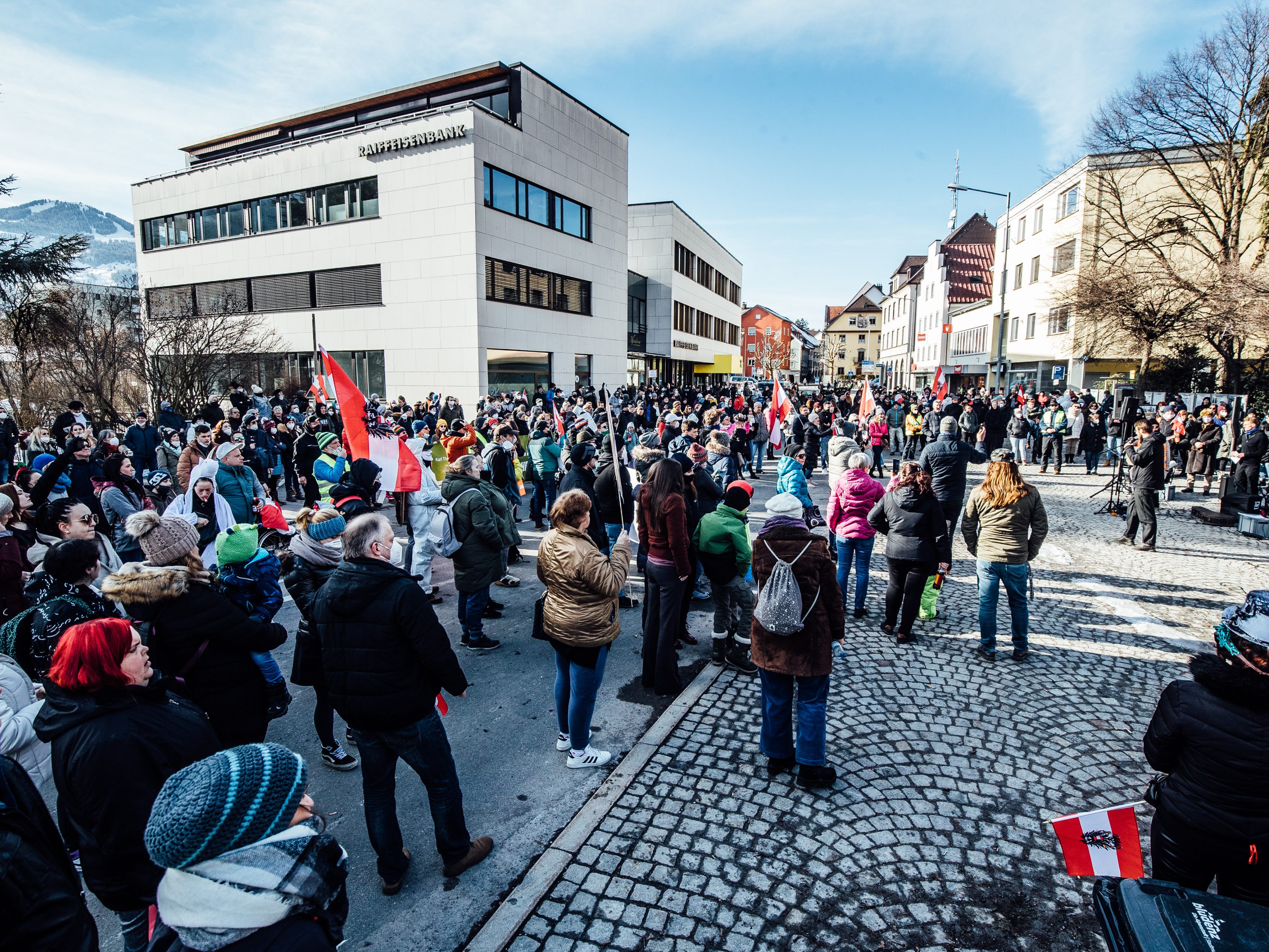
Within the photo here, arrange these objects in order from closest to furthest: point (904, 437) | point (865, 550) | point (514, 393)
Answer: point (865, 550), point (904, 437), point (514, 393)

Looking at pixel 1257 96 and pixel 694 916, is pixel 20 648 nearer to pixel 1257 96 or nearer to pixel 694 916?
pixel 694 916

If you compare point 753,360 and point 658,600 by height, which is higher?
point 753,360

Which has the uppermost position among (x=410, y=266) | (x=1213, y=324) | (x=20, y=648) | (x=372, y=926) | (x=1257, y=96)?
(x=1257, y=96)

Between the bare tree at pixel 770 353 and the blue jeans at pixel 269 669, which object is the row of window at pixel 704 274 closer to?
the bare tree at pixel 770 353

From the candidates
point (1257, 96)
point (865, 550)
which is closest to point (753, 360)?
point (1257, 96)

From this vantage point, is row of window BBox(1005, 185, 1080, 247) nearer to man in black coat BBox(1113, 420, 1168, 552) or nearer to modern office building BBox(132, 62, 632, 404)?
modern office building BBox(132, 62, 632, 404)

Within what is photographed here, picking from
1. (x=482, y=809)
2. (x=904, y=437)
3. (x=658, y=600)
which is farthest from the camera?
(x=904, y=437)

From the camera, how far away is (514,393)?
25.3 m

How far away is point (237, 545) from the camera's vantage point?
3.99 metres

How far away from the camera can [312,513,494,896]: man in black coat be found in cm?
320

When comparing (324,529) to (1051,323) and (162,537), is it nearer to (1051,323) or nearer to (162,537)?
(162,537)

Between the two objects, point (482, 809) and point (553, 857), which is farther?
point (482, 809)

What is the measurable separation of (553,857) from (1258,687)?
3381 mm

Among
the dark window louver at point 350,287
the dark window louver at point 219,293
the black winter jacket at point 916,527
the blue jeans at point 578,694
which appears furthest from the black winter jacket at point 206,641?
the dark window louver at point 219,293
